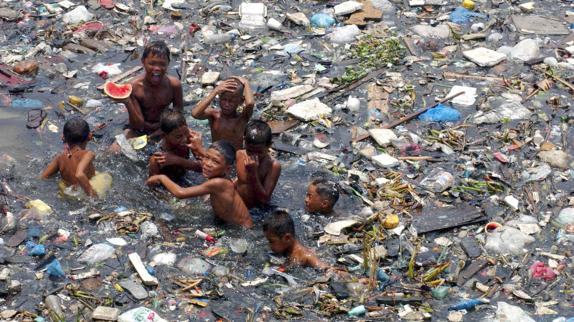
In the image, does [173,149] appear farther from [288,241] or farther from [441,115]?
[441,115]

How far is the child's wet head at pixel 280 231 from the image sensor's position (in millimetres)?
5285

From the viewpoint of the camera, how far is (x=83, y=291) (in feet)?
16.1

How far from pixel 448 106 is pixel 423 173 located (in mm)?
1141

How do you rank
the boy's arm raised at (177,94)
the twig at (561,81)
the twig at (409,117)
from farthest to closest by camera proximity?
the twig at (561,81) < the twig at (409,117) < the boy's arm raised at (177,94)

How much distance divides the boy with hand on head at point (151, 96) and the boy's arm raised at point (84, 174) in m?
0.78

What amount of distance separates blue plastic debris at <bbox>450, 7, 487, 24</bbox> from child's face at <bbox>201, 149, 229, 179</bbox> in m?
4.13

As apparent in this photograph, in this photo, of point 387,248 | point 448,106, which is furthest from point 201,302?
point 448,106

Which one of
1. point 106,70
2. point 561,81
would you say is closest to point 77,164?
point 106,70

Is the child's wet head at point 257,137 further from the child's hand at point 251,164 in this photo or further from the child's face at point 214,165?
the child's face at point 214,165

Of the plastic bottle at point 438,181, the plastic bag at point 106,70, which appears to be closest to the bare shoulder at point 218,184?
the plastic bottle at point 438,181

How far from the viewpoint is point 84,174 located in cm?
578

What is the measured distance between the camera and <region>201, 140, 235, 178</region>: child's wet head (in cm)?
554

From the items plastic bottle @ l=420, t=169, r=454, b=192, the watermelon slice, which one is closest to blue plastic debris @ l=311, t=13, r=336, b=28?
the watermelon slice

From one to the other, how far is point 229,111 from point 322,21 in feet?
8.95
